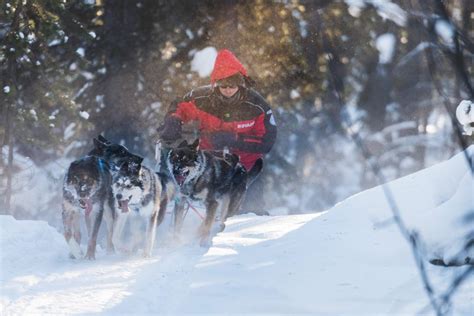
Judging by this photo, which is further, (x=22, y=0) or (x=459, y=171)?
(x=22, y=0)

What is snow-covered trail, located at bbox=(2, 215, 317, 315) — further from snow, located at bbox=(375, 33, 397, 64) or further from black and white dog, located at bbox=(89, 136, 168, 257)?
snow, located at bbox=(375, 33, 397, 64)

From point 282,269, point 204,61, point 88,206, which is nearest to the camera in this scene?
point 282,269

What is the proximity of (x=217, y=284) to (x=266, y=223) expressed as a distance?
146 inches

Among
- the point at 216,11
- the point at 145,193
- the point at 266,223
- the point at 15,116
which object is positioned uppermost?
the point at 216,11

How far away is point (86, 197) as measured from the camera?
6273mm

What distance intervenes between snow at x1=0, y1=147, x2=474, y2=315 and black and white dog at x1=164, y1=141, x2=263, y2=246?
393 mm

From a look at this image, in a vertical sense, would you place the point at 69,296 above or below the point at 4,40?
below

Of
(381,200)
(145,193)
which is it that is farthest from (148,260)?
(381,200)

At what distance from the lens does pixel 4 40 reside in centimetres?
1120

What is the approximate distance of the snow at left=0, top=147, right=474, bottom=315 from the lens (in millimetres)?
3938

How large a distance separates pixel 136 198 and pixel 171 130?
6.84ft

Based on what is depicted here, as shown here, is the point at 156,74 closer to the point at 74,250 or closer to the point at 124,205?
the point at 124,205

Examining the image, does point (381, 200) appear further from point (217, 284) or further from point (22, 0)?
point (22, 0)

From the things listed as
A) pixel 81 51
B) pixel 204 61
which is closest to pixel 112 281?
pixel 81 51
